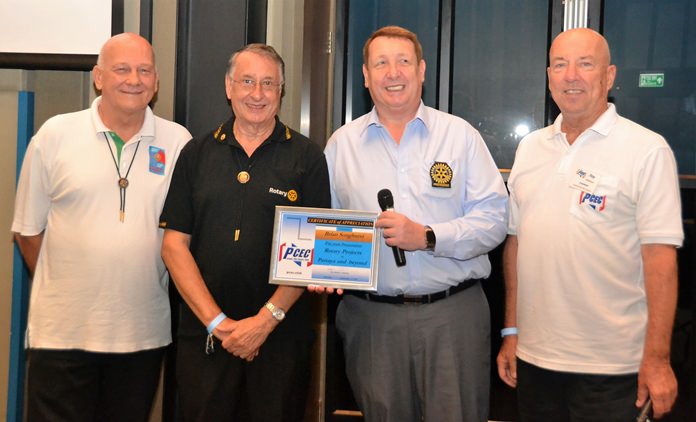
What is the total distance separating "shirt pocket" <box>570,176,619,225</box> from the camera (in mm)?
2232

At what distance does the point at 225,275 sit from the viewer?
93.8 inches

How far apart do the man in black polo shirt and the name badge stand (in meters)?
0.85

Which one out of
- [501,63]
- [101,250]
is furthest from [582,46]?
[501,63]

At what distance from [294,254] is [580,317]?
969 millimetres

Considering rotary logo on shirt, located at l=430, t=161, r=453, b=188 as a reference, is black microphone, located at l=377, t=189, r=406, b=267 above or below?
below

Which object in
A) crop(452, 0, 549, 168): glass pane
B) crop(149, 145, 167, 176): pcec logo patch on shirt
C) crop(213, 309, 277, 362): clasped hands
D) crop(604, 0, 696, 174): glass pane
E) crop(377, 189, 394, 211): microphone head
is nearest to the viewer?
crop(213, 309, 277, 362): clasped hands

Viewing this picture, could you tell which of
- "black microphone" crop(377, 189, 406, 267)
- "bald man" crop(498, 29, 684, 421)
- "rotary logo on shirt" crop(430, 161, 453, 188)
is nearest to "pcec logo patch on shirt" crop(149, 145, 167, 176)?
"black microphone" crop(377, 189, 406, 267)

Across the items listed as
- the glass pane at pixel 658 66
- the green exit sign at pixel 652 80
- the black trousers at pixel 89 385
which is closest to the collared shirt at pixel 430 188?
the black trousers at pixel 89 385

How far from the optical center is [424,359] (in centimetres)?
248

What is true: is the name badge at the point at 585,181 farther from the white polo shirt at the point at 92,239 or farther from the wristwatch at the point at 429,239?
the white polo shirt at the point at 92,239

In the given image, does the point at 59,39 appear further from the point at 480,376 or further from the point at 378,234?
the point at 480,376

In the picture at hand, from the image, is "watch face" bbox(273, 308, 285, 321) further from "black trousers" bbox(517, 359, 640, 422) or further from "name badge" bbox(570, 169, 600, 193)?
"name badge" bbox(570, 169, 600, 193)

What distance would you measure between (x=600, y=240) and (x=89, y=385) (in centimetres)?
186

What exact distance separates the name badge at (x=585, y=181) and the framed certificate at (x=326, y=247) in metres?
0.67
